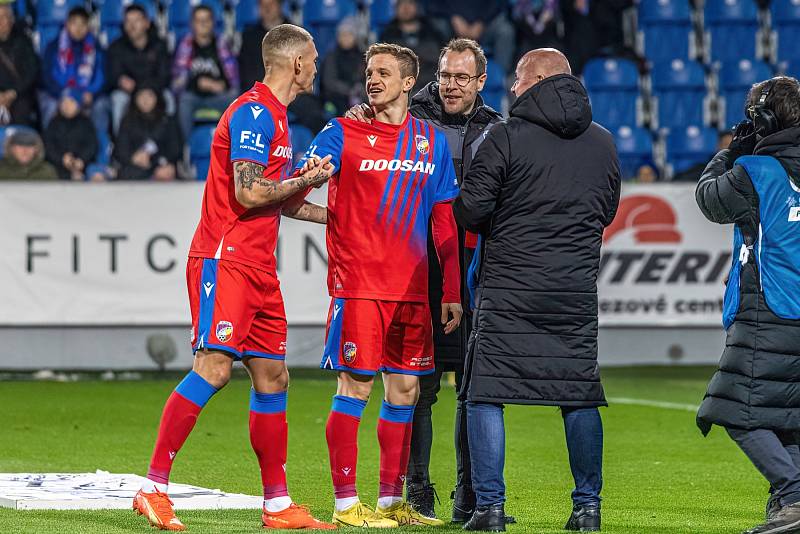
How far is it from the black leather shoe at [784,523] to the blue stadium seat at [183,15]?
1246cm

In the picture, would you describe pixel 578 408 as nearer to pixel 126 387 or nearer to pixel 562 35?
pixel 126 387

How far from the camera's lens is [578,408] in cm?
577

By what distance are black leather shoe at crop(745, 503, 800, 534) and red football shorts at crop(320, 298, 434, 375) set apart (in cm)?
152

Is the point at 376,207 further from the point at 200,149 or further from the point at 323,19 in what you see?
the point at 323,19

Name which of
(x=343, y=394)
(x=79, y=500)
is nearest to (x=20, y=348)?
(x=79, y=500)

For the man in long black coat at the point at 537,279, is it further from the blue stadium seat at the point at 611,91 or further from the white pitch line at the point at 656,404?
the blue stadium seat at the point at 611,91

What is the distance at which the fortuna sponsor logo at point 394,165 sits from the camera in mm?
5922

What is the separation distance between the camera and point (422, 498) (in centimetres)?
648

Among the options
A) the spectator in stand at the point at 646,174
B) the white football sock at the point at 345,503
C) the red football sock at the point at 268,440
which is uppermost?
the spectator in stand at the point at 646,174

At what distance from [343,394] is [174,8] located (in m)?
11.9

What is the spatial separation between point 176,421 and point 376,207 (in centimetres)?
120

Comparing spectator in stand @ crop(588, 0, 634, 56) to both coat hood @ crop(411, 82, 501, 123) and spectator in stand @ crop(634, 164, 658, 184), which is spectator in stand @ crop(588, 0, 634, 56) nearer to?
spectator in stand @ crop(634, 164, 658, 184)

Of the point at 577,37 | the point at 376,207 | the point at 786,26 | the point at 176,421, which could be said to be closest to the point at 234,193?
the point at 376,207

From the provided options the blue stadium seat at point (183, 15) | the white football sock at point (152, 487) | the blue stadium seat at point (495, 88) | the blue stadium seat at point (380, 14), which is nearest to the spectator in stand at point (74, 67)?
the blue stadium seat at point (183, 15)
